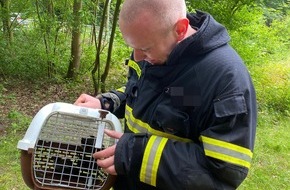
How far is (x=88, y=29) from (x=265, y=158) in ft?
15.9

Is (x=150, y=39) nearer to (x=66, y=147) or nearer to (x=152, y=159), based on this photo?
(x=152, y=159)

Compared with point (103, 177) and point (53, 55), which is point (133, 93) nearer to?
point (103, 177)

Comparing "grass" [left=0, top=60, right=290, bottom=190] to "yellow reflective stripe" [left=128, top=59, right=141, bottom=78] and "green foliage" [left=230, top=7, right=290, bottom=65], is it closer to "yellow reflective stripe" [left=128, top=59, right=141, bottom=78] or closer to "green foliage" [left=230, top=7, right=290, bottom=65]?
"green foliage" [left=230, top=7, right=290, bottom=65]

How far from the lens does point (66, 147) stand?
1599mm

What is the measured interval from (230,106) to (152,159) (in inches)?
12.6

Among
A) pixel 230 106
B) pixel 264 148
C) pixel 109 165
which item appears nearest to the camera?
pixel 230 106

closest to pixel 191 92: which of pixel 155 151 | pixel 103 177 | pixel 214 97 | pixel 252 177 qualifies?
pixel 214 97

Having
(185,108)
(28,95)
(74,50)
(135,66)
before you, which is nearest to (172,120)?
(185,108)

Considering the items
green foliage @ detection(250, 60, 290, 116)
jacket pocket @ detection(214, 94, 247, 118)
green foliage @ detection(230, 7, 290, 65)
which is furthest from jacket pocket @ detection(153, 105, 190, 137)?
green foliage @ detection(250, 60, 290, 116)

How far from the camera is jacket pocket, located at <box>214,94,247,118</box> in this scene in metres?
1.16

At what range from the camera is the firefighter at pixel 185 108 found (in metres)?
1.19

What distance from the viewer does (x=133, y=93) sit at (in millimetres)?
1544

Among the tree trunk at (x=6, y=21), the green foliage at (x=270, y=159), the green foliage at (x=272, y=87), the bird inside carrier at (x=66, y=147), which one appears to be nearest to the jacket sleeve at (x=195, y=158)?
the bird inside carrier at (x=66, y=147)

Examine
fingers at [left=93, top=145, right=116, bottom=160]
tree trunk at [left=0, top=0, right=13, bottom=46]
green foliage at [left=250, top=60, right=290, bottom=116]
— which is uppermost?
fingers at [left=93, top=145, right=116, bottom=160]
